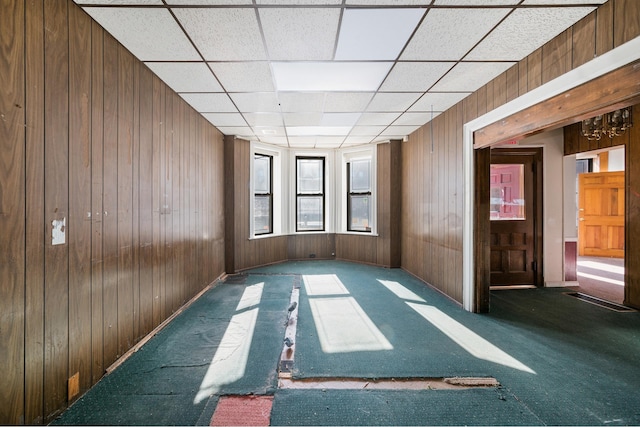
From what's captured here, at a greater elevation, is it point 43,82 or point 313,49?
point 313,49

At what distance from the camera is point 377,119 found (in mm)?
4188

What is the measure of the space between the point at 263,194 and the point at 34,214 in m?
4.36

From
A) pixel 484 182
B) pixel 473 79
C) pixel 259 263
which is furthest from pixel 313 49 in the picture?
pixel 259 263

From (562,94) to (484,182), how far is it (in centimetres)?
129

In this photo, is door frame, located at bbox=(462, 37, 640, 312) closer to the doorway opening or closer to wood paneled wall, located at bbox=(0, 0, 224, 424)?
wood paneled wall, located at bbox=(0, 0, 224, 424)

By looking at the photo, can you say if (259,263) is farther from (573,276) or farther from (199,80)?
(573,276)

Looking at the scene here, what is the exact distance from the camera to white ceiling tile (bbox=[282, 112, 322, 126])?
3.92 m

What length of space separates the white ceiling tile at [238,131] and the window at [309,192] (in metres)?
1.60

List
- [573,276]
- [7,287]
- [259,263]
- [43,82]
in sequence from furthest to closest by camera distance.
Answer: [259,263], [573,276], [43,82], [7,287]

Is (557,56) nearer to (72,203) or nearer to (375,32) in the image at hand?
(375,32)

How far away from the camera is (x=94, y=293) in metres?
1.94

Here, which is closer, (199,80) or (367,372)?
(367,372)

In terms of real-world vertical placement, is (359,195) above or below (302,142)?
below

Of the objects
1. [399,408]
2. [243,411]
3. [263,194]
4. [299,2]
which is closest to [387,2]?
[299,2]
